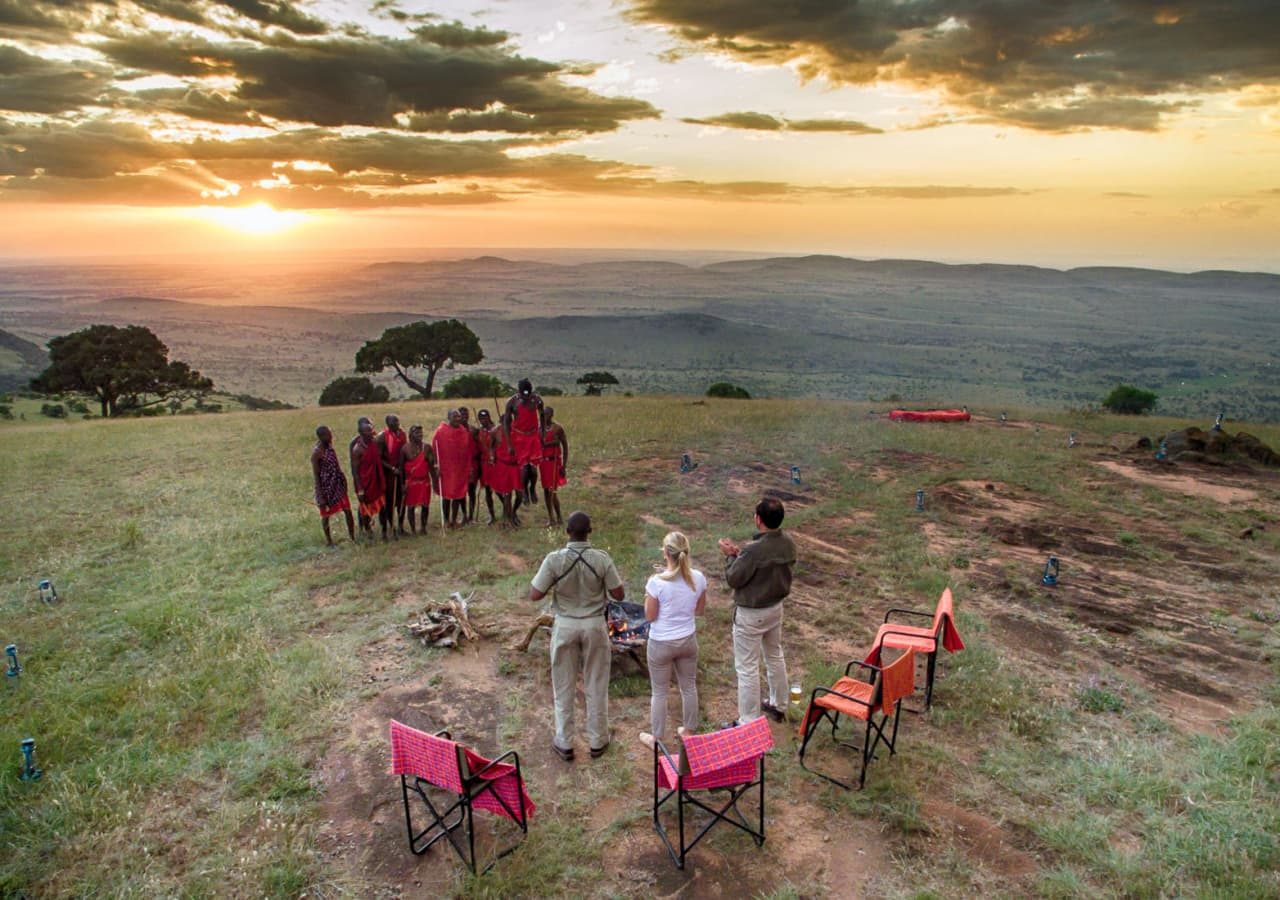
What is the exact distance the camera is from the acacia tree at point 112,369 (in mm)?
34906

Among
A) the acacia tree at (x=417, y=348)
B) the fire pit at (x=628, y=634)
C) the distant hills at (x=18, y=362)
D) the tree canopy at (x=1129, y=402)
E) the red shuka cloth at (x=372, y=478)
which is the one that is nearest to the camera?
the fire pit at (x=628, y=634)

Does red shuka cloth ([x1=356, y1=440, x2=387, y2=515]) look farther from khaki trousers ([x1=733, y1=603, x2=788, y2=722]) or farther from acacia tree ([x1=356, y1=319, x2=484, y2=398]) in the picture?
acacia tree ([x1=356, y1=319, x2=484, y2=398])

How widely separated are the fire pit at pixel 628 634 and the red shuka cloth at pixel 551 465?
3.92 metres

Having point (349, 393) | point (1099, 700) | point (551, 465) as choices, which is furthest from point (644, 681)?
point (349, 393)

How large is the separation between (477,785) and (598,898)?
3.48 ft

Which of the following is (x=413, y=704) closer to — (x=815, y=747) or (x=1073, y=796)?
(x=815, y=747)

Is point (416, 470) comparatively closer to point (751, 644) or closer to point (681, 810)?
point (751, 644)

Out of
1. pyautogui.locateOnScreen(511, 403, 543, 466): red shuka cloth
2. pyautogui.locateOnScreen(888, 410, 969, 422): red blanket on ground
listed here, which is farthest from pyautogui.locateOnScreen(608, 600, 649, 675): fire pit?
pyautogui.locateOnScreen(888, 410, 969, 422): red blanket on ground

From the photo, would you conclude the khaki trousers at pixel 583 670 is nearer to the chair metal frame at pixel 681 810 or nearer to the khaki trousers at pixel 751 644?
the chair metal frame at pixel 681 810

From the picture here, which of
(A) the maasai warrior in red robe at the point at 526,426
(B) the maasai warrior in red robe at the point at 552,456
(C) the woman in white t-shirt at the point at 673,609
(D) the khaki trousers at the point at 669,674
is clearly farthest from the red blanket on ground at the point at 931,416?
(C) the woman in white t-shirt at the point at 673,609

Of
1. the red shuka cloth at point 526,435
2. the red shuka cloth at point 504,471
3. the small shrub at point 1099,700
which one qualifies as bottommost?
the small shrub at point 1099,700

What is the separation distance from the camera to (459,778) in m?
4.64

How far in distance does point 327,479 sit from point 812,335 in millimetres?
98768

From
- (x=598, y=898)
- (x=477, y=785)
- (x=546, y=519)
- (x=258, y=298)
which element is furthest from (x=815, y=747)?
(x=258, y=298)
